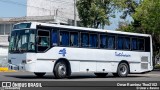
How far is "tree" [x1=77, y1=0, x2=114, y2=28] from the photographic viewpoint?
131 feet

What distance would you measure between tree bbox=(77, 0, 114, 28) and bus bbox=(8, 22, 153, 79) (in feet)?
50.1

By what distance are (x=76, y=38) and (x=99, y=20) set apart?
20.0 m

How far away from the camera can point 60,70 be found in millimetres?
19406

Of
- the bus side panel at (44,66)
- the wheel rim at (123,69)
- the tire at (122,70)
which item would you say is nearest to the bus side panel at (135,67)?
the tire at (122,70)

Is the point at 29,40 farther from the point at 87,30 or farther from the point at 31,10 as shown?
the point at 31,10

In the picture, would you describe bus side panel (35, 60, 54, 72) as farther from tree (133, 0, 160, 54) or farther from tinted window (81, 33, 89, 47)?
tree (133, 0, 160, 54)

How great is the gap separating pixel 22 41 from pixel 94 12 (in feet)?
71.1

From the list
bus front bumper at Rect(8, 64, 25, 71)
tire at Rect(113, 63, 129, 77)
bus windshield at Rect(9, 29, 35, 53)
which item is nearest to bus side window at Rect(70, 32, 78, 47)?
bus windshield at Rect(9, 29, 35, 53)

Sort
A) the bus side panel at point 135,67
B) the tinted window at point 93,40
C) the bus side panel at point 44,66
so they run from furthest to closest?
1. the bus side panel at point 135,67
2. the tinted window at point 93,40
3. the bus side panel at point 44,66

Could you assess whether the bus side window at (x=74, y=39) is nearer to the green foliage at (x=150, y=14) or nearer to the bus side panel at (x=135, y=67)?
the bus side panel at (x=135, y=67)

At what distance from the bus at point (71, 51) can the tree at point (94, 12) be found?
1528 cm

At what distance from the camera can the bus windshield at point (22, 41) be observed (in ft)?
60.5

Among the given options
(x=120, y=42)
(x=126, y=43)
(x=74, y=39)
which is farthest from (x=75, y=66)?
(x=126, y=43)

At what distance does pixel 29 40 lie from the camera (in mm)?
18500
